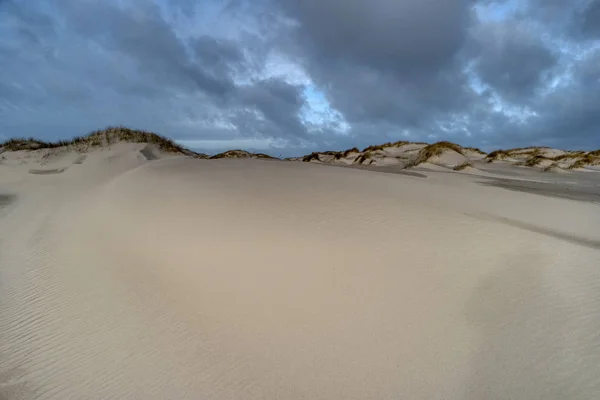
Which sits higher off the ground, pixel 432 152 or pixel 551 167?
pixel 432 152

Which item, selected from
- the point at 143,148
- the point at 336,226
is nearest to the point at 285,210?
the point at 336,226

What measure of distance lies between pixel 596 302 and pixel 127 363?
4.09 meters

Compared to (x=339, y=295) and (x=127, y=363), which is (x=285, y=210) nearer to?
(x=339, y=295)

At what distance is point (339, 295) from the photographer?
345 centimetres

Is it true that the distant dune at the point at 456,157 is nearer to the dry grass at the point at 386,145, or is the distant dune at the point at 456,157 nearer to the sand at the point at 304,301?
the dry grass at the point at 386,145

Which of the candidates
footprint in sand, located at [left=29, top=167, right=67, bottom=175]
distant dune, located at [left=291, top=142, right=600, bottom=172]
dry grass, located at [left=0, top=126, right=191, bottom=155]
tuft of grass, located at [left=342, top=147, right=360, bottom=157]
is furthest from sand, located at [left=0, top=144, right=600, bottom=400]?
tuft of grass, located at [left=342, top=147, right=360, bottom=157]

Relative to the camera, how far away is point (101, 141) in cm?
1507

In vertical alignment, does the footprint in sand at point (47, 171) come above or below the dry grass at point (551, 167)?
below

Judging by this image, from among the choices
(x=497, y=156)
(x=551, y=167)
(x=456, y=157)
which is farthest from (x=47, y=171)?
(x=497, y=156)

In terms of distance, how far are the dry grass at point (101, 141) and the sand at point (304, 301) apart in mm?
9596

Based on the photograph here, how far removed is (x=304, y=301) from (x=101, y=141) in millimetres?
14715

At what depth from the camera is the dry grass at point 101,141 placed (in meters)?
15.0

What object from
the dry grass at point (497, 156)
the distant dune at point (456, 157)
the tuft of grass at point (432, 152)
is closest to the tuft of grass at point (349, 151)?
the distant dune at point (456, 157)

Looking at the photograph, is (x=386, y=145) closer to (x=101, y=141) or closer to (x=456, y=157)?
(x=456, y=157)
